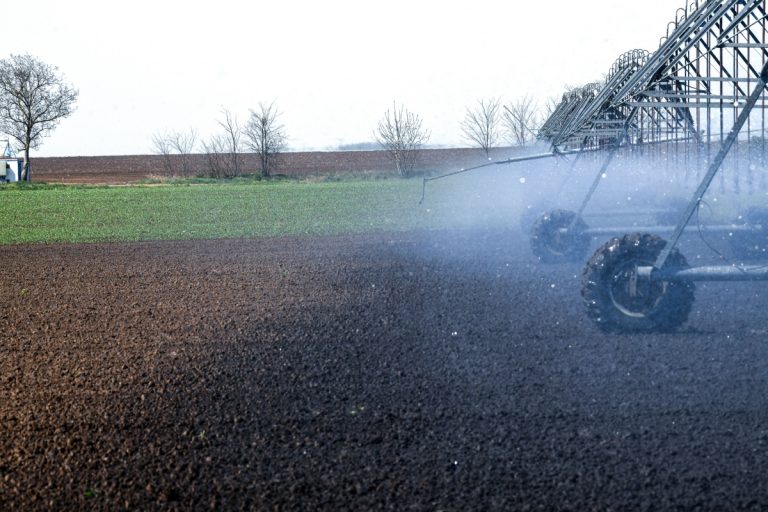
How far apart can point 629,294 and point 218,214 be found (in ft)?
66.7

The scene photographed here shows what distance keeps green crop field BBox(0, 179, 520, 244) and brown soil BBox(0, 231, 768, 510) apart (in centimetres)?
1026

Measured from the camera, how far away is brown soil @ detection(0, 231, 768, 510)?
4.50 meters

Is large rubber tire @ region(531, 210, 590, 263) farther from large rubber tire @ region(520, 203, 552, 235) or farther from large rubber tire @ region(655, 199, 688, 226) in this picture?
large rubber tire @ region(520, 203, 552, 235)

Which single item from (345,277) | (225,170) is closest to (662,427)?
(345,277)

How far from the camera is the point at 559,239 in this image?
12953mm

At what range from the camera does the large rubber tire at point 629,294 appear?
773cm

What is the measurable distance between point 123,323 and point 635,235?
4.93 m

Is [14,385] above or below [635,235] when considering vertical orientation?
below

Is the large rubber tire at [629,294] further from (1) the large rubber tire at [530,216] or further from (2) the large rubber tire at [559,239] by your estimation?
(1) the large rubber tire at [530,216]

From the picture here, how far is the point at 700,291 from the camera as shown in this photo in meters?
9.92

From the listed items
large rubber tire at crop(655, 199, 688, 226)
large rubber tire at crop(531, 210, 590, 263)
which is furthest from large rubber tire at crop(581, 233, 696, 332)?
large rubber tire at crop(655, 199, 688, 226)

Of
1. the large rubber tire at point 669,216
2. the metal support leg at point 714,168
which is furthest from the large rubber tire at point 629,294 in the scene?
the large rubber tire at point 669,216

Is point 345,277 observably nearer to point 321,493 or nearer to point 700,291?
point 700,291

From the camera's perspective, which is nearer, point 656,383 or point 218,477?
point 218,477
